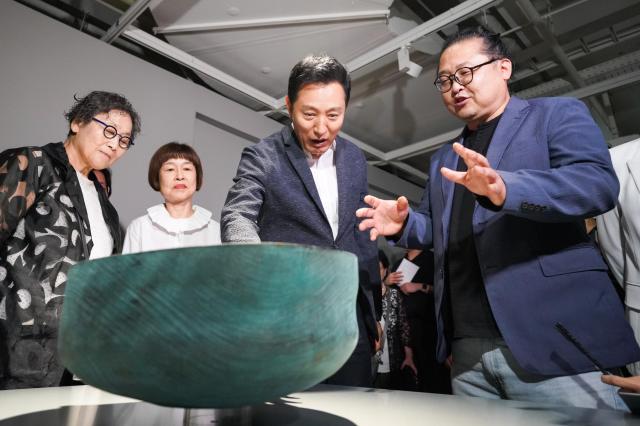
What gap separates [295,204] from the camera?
124 cm

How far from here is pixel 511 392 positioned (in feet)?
3.32

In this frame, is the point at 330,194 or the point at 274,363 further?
Answer: the point at 330,194

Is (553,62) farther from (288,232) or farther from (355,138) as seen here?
(288,232)

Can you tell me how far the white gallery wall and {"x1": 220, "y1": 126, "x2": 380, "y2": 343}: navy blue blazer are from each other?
97.6 inches

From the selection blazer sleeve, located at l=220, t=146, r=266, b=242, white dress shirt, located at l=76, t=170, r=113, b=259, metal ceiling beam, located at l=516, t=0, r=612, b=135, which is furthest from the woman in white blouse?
metal ceiling beam, located at l=516, t=0, r=612, b=135

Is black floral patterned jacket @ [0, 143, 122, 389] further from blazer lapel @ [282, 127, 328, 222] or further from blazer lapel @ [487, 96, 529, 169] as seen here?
blazer lapel @ [487, 96, 529, 169]

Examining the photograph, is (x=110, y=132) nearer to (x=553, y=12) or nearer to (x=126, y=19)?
(x=126, y=19)

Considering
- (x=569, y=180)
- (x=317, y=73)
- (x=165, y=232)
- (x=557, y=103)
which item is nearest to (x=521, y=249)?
(x=569, y=180)

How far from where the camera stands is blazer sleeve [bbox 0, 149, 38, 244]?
1.44 m

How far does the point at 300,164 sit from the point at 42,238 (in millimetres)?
964

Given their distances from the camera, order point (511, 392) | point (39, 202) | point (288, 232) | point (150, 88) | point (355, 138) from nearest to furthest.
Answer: point (511, 392), point (288, 232), point (39, 202), point (150, 88), point (355, 138)

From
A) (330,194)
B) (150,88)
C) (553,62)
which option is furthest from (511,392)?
(553,62)

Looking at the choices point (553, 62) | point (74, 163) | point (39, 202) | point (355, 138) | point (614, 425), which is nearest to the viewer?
point (614, 425)

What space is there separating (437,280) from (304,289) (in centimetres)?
97
